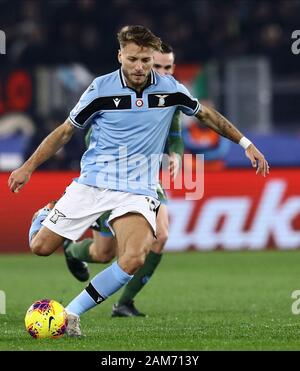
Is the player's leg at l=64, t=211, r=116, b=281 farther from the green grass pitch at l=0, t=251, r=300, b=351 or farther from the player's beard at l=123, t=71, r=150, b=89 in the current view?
the player's beard at l=123, t=71, r=150, b=89

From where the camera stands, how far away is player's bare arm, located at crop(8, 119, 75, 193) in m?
7.89

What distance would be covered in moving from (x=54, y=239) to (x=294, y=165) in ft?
33.8

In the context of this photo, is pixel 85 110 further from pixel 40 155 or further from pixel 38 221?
pixel 38 221

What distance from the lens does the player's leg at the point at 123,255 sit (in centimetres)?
766

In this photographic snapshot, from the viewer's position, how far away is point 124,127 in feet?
26.2

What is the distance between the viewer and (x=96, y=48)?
782 inches

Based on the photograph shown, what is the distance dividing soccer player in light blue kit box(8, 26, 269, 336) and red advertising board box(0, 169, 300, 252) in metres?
7.93

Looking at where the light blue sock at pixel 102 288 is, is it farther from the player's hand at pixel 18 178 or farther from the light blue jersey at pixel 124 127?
the player's hand at pixel 18 178

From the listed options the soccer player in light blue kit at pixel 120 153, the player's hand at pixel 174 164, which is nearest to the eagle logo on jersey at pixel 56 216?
the soccer player in light blue kit at pixel 120 153

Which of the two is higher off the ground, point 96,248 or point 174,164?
point 174,164

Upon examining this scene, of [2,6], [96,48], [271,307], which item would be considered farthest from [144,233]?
[2,6]

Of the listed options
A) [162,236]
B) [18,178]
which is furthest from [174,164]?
[18,178]

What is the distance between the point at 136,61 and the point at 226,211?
8.49 m
